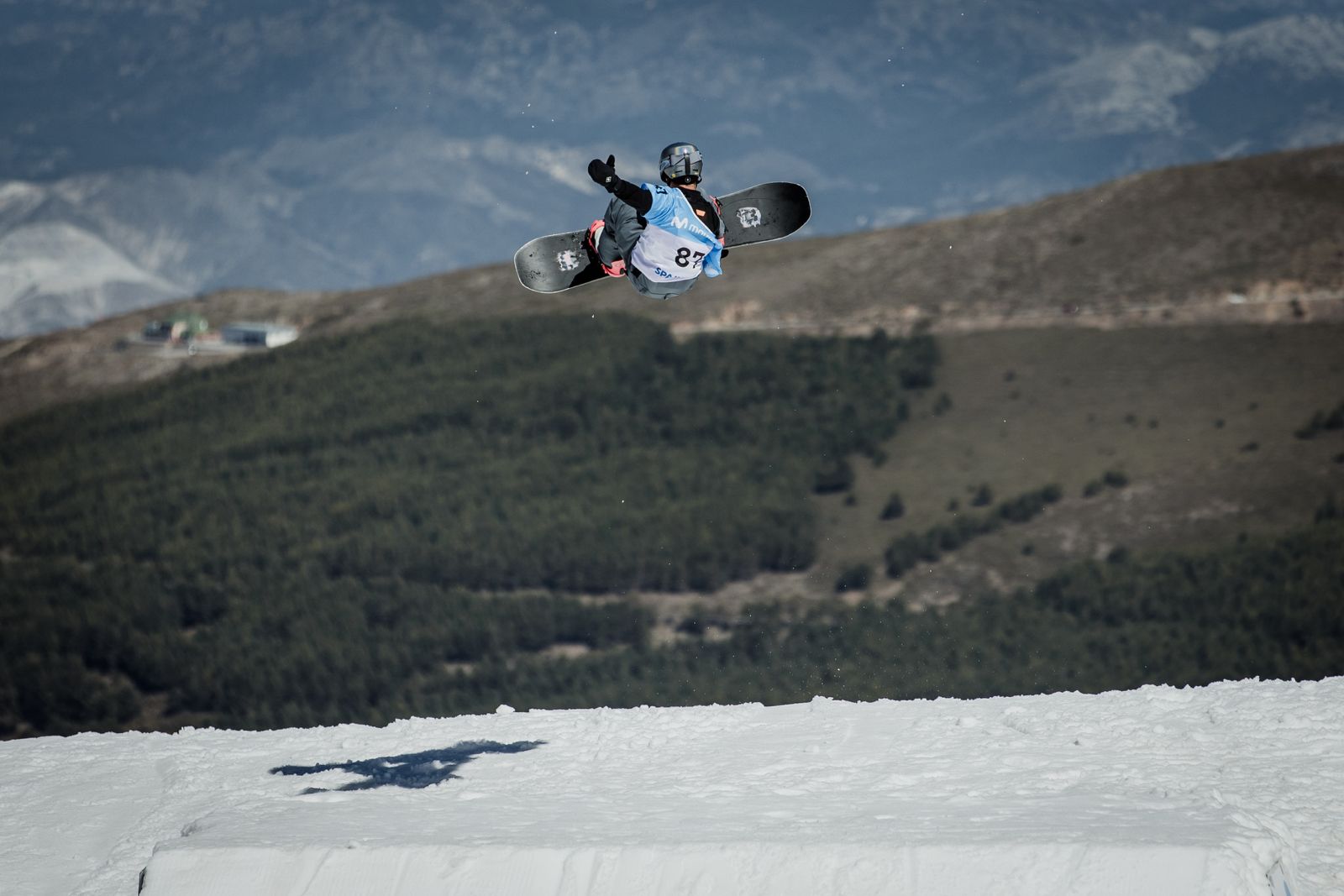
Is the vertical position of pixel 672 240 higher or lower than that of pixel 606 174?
lower

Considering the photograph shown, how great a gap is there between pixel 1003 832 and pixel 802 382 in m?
79.4

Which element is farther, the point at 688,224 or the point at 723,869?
the point at 723,869

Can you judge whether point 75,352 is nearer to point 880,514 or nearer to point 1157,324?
point 880,514

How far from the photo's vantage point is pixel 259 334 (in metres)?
131

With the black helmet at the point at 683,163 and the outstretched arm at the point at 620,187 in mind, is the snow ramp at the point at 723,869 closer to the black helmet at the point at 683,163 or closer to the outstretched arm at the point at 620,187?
the outstretched arm at the point at 620,187

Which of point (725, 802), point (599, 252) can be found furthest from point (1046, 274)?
point (599, 252)

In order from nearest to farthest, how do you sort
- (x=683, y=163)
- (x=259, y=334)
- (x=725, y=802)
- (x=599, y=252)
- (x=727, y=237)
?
(x=683, y=163) → (x=599, y=252) → (x=727, y=237) → (x=725, y=802) → (x=259, y=334)

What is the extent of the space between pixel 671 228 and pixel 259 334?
119 m

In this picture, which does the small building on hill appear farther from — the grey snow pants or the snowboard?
the grey snow pants

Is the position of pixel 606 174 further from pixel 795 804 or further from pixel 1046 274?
pixel 1046 274

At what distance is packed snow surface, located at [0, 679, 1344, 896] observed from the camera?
1734 cm

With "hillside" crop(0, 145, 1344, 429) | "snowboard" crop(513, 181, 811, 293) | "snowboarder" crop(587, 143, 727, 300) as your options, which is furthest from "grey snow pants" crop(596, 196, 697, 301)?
"hillside" crop(0, 145, 1344, 429)

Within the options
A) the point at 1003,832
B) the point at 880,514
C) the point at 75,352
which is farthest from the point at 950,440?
the point at 75,352

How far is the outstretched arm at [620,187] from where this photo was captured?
16297 millimetres
